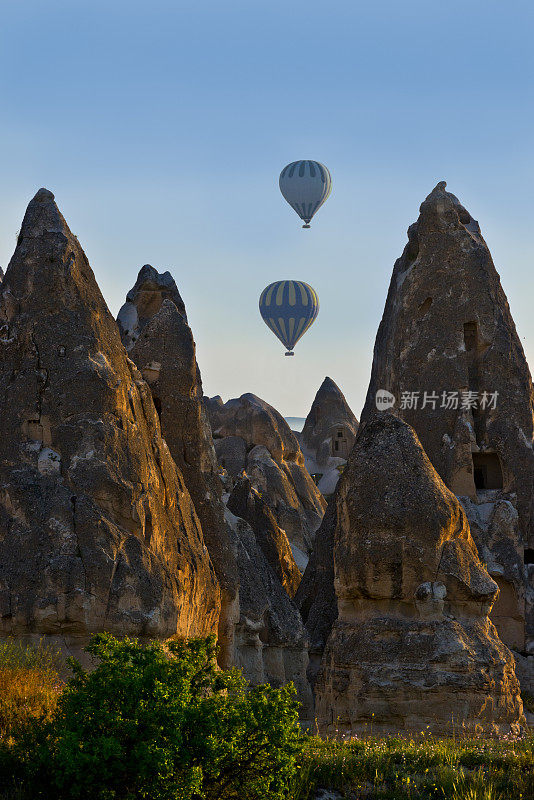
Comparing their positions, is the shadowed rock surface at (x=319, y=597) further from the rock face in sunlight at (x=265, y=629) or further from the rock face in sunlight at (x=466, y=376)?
the rock face in sunlight at (x=466, y=376)

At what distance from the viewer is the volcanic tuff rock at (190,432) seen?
Answer: 15609mm

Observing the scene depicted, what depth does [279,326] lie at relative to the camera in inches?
2165

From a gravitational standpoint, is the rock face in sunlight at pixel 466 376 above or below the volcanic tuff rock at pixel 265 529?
above

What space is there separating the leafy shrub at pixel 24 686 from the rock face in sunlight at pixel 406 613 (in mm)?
4282

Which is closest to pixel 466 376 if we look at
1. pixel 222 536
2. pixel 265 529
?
pixel 265 529

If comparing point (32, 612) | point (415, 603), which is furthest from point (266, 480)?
point (32, 612)

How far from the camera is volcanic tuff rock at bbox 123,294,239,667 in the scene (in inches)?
615

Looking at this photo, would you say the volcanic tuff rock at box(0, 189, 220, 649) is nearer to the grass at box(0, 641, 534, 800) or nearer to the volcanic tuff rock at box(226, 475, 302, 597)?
the grass at box(0, 641, 534, 800)

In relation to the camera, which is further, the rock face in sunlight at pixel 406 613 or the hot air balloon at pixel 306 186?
the hot air balloon at pixel 306 186

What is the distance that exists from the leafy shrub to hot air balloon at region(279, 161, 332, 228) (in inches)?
1736

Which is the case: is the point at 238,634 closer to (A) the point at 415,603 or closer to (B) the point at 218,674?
(A) the point at 415,603

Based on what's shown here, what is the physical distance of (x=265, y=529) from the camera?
877 inches

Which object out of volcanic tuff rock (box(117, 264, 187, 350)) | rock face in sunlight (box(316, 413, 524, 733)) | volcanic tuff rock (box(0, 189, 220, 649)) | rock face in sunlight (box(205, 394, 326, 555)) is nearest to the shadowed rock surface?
rock face in sunlight (box(316, 413, 524, 733))

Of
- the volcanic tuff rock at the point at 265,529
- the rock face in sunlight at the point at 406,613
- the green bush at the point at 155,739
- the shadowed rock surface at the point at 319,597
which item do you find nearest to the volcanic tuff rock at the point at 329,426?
the volcanic tuff rock at the point at 265,529
